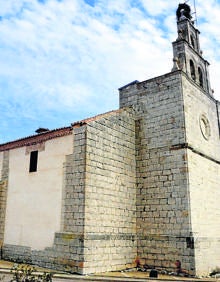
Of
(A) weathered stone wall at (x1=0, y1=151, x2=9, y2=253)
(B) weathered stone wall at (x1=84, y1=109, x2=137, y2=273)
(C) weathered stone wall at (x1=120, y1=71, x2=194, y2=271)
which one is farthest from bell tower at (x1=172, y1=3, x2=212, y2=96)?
(A) weathered stone wall at (x1=0, y1=151, x2=9, y2=253)

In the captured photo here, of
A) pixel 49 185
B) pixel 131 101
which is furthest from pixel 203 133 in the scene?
pixel 49 185

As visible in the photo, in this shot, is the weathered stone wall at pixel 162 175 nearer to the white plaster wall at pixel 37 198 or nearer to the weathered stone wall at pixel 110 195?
the weathered stone wall at pixel 110 195

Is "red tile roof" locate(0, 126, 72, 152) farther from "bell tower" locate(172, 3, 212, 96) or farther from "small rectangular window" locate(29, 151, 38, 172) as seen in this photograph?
"bell tower" locate(172, 3, 212, 96)

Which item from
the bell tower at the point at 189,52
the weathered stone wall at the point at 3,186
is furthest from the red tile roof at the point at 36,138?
the bell tower at the point at 189,52

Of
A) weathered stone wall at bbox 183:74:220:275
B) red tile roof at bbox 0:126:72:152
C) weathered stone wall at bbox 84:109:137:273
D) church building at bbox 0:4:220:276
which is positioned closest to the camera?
weathered stone wall at bbox 84:109:137:273

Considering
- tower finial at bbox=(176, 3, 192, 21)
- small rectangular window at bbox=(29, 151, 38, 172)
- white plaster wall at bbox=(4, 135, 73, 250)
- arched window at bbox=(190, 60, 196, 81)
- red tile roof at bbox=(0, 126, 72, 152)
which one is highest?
tower finial at bbox=(176, 3, 192, 21)

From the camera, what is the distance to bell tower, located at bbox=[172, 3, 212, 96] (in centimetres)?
1338

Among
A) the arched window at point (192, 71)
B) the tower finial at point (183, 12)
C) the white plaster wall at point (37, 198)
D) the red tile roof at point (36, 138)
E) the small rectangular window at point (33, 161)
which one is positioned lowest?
the white plaster wall at point (37, 198)

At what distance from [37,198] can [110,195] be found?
8.56 ft

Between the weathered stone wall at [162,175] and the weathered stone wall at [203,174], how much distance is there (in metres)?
0.32

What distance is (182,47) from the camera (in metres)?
13.5

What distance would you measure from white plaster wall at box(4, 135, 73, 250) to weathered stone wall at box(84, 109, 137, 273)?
1.12 metres

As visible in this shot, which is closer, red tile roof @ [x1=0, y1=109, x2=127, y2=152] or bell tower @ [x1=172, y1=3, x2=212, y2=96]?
red tile roof @ [x1=0, y1=109, x2=127, y2=152]

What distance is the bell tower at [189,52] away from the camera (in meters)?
13.4
